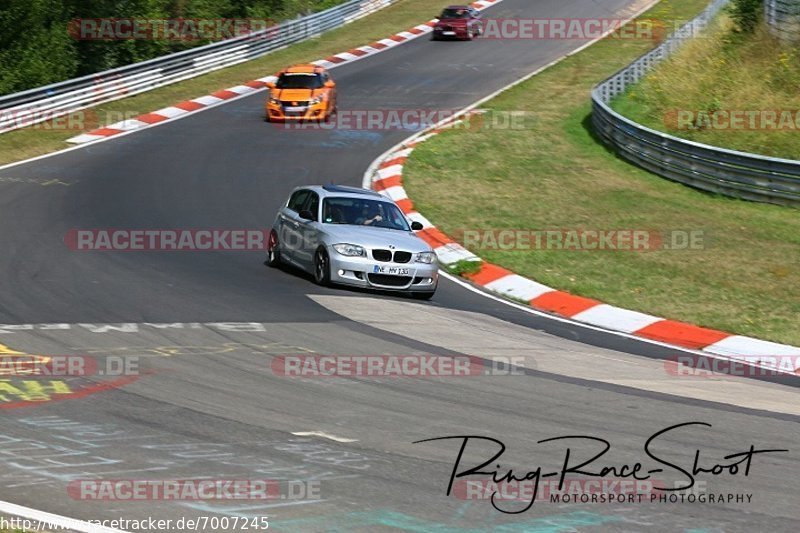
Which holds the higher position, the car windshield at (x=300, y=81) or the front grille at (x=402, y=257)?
the car windshield at (x=300, y=81)

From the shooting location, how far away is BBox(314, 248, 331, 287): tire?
54.8 feet

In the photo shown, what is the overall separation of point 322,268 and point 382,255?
0.87 meters

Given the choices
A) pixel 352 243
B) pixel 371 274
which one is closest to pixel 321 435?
pixel 371 274

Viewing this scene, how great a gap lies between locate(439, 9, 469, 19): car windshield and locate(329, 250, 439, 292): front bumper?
1215 inches

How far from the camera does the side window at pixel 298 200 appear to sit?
1855 cm

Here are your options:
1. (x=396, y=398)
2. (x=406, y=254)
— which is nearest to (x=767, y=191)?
(x=406, y=254)

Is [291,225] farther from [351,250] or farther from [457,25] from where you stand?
[457,25]

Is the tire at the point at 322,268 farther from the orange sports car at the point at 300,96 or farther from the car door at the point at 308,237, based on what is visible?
the orange sports car at the point at 300,96

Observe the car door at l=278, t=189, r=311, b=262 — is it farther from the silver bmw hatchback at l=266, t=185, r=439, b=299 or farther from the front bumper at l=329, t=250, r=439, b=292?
the front bumper at l=329, t=250, r=439, b=292

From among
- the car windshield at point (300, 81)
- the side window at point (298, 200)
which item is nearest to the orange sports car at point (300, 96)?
the car windshield at point (300, 81)

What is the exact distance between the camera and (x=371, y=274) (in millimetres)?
16594

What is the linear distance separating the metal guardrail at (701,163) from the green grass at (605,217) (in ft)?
0.93

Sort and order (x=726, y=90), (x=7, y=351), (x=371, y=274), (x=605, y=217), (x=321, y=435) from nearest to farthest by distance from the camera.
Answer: (x=321, y=435) → (x=7, y=351) → (x=371, y=274) → (x=605, y=217) → (x=726, y=90)

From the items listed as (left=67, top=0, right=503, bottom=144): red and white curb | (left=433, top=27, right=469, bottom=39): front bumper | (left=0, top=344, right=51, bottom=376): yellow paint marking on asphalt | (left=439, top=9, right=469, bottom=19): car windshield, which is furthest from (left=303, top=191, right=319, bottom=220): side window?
(left=439, top=9, right=469, bottom=19): car windshield
